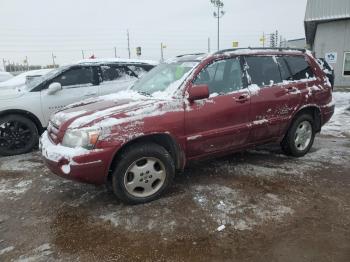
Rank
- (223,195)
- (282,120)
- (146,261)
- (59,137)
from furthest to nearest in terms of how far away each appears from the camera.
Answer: (282,120)
(223,195)
(59,137)
(146,261)

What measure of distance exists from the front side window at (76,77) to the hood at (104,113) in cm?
253

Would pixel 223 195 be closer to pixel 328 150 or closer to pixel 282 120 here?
pixel 282 120

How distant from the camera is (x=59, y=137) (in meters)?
3.88

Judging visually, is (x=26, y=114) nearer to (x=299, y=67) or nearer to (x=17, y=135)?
(x=17, y=135)

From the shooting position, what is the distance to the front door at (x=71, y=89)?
6395mm

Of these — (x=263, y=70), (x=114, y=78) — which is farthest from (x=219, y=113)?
(x=114, y=78)

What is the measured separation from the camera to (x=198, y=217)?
366 centimetres

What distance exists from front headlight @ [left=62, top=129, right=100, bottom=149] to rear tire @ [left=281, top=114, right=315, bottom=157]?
3.20 metres

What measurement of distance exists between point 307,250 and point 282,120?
243cm

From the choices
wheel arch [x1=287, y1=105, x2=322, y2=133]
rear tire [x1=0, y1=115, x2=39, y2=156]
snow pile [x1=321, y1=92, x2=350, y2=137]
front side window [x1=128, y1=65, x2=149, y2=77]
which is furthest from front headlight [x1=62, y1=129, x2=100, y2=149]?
snow pile [x1=321, y1=92, x2=350, y2=137]

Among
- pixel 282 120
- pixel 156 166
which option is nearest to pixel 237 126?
pixel 282 120

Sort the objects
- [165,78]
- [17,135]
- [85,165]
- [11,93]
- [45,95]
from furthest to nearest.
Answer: [45,95] < [11,93] < [17,135] < [165,78] < [85,165]

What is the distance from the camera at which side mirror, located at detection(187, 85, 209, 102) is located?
403 centimetres

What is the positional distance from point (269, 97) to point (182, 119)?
5.00ft
